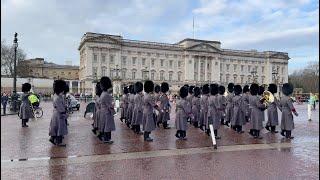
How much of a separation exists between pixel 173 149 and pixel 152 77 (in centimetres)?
9671

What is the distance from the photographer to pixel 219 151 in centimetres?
1057

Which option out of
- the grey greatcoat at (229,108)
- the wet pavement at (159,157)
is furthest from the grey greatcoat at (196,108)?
the wet pavement at (159,157)

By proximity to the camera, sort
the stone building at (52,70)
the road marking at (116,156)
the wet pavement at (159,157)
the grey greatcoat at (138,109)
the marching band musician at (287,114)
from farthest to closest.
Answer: the stone building at (52,70) < the grey greatcoat at (138,109) < the marching band musician at (287,114) < the road marking at (116,156) < the wet pavement at (159,157)

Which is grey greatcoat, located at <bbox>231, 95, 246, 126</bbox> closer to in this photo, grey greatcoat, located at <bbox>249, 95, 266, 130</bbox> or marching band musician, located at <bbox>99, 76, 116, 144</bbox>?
grey greatcoat, located at <bbox>249, 95, 266, 130</bbox>

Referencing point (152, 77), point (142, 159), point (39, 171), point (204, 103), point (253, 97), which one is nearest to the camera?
point (39, 171)

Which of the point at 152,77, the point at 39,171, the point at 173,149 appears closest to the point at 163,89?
the point at 173,149

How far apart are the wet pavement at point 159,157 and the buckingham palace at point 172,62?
76.1 metres

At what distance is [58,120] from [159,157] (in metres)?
3.34

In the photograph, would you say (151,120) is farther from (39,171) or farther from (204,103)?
(39,171)

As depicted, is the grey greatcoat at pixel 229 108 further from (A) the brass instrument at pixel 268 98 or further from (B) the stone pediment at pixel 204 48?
(B) the stone pediment at pixel 204 48

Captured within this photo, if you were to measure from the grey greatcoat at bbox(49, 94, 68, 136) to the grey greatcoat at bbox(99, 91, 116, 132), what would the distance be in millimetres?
1037

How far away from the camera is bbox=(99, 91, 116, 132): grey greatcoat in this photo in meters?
11.7

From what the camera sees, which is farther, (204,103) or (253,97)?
(204,103)

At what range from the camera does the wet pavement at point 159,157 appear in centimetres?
764
